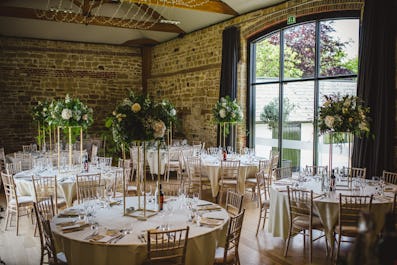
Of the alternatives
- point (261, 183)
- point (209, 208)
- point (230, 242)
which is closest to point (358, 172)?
point (261, 183)

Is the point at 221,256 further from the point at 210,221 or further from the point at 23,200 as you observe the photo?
the point at 23,200

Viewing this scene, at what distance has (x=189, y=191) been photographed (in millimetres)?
7492

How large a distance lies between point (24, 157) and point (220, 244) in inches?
245

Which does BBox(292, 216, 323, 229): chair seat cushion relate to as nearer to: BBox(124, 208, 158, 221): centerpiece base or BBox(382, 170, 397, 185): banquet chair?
BBox(382, 170, 397, 185): banquet chair

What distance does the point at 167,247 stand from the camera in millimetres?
3449

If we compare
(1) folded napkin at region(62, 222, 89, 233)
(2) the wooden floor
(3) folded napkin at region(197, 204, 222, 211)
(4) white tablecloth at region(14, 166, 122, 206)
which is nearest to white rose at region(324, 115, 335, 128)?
(2) the wooden floor

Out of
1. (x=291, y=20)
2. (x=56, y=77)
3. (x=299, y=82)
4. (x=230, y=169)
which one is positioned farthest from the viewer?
(x=56, y=77)

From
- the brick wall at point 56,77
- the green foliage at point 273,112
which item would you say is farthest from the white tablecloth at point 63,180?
the brick wall at point 56,77

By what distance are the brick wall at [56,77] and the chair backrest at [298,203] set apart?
32.0ft

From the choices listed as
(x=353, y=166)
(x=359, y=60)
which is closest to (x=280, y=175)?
(x=353, y=166)

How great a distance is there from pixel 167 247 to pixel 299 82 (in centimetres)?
615

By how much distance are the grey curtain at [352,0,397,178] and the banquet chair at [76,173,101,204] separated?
4402mm

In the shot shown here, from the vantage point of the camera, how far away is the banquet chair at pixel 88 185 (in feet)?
17.9

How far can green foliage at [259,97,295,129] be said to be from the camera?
902 cm
